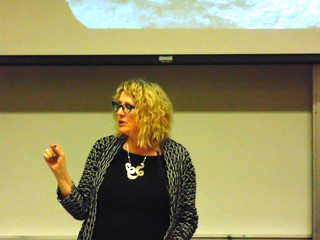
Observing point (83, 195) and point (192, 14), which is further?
point (192, 14)

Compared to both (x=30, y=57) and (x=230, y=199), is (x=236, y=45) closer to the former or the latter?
(x=230, y=199)

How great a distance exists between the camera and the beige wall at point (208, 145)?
200 cm

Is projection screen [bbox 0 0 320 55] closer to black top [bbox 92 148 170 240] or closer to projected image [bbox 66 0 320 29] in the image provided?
projected image [bbox 66 0 320 29]

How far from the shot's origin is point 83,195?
4.01ft

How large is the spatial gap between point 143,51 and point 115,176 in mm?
807

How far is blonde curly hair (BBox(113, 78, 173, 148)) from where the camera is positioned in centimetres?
124

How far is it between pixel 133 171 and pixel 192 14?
3.17 feet

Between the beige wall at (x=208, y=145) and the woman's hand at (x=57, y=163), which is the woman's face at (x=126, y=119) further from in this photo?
the beige wall at (x=208, y=145)

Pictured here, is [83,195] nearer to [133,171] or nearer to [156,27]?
[133,171]

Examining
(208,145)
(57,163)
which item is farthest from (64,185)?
(208,145)

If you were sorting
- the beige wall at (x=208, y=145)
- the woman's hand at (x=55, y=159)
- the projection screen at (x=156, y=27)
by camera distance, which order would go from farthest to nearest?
the beige wall at (x=208, y=145)
the projection screen at (x=156, y=27)
the woman's hand at (x=55, y=159)

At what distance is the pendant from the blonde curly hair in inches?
2.9

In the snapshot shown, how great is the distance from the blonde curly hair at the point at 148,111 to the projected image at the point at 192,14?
0.66 metres

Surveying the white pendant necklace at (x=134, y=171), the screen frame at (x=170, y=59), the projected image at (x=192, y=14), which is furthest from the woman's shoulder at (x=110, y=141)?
the projected image at (x=192, y=14)
